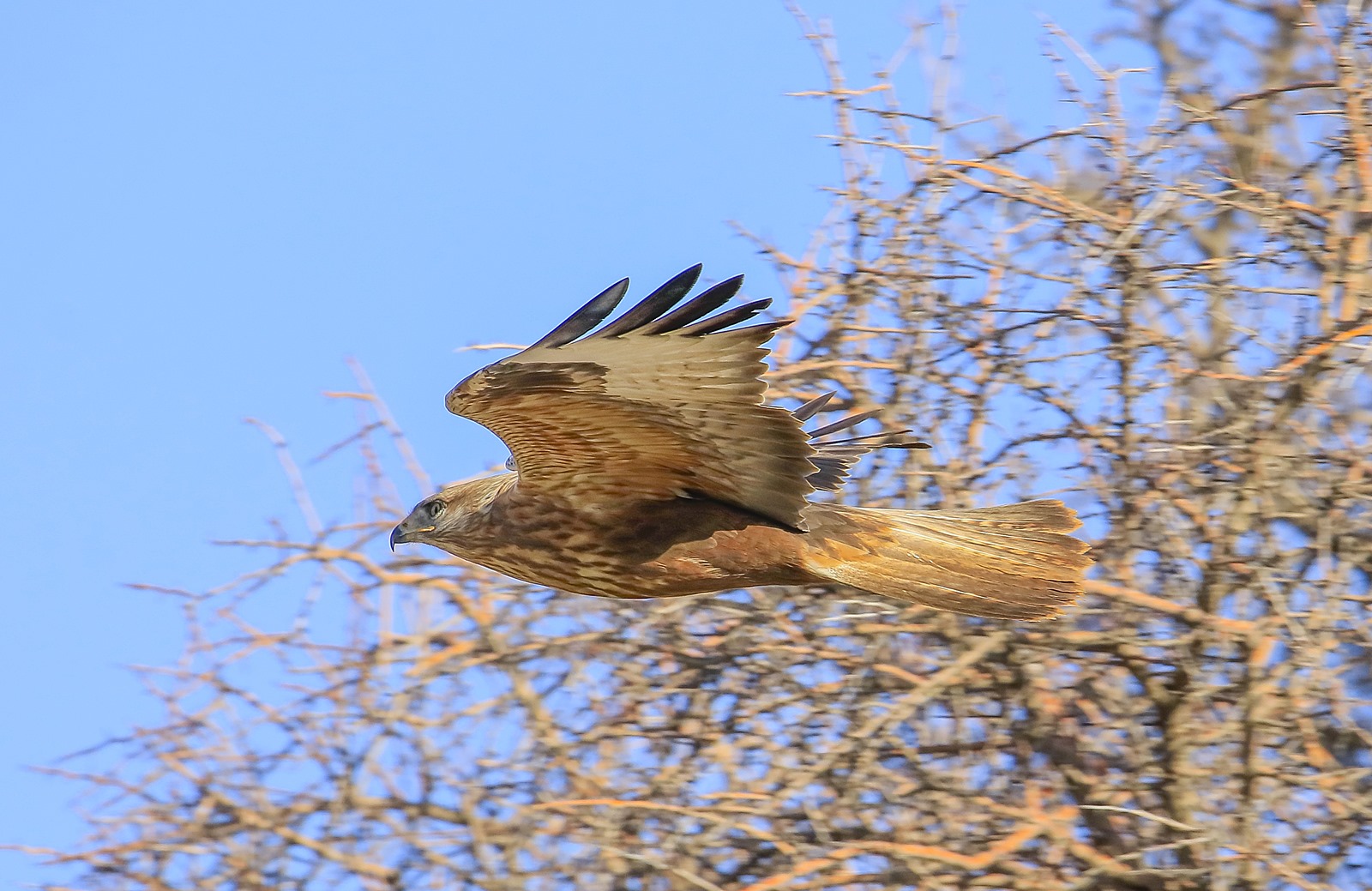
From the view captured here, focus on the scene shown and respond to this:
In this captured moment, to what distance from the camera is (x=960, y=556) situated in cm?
465

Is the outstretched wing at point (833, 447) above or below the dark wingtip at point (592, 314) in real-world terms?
below

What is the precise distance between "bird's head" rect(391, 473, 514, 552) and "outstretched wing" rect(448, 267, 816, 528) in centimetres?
31

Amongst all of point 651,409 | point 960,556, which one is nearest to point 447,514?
point 651,409

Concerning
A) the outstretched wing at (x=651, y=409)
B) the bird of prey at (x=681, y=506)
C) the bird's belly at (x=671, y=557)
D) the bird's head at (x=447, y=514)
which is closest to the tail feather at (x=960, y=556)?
the bird of prey at (x=681, y=506)

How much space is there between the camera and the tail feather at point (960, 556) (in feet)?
14.6

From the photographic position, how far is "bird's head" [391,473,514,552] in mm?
4801

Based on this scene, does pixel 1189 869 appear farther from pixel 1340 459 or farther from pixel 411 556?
pixel 411 556

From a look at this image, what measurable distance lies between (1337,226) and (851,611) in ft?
5.95

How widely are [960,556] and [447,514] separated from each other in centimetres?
137

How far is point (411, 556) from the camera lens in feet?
16.9

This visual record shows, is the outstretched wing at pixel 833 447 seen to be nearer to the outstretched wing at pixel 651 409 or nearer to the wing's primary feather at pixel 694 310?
the outstretched wing at pixel 651 409

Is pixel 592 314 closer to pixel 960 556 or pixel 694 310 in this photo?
pixel 694 310

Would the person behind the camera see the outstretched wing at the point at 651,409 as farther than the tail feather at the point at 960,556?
No

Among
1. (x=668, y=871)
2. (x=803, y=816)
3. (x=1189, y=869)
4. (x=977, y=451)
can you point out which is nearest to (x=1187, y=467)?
(x=977, y=451)
